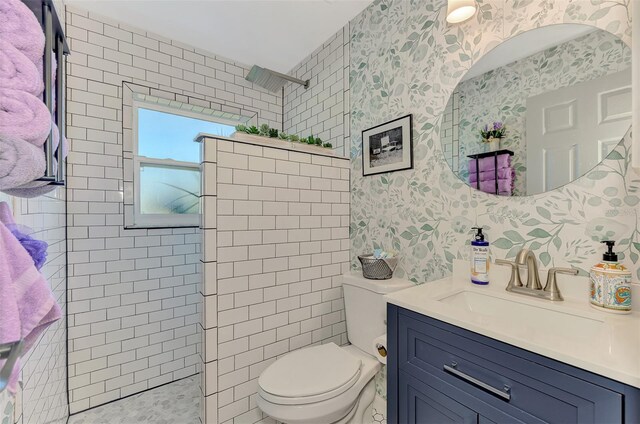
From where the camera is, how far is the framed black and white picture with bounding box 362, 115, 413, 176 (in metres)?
1.63

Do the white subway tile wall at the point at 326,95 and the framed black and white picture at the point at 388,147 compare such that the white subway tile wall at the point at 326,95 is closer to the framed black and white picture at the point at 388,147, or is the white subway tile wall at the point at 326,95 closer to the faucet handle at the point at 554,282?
the framed black and white picture at the point at 388,147

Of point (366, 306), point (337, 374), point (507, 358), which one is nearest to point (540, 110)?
point (507, 358)

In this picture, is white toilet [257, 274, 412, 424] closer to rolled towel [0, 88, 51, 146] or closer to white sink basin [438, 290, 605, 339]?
white sink basin [438, 290, 605, 339]

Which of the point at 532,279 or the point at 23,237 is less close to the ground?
the point at 23,237

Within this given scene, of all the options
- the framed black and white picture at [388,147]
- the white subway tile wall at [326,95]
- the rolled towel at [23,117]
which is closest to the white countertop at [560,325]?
the framed black and white picture at [388,147]

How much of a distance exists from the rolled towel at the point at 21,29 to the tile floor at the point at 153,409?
2.09m

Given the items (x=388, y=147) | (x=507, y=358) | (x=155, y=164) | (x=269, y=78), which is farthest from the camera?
(x=269, y=78)

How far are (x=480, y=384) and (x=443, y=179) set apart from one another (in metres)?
0.95

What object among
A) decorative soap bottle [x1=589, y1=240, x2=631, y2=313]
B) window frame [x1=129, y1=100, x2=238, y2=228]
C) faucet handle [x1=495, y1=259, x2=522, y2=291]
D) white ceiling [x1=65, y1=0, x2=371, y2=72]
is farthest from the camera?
window frame [x1=129, y1=100, x2=238, y2=228]

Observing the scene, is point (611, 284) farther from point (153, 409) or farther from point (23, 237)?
point (153, 409)

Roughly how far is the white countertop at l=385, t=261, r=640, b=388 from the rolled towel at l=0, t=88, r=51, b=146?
1141 millimetres

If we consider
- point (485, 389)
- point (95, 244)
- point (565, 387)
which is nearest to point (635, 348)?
point (565, 387)

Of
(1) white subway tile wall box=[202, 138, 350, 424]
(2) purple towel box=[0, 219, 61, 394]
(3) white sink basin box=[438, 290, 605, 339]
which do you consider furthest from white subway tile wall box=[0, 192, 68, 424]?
(3) white sink basin box=[438, 290, 605, 339]

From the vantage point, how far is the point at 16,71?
0.49 metres
